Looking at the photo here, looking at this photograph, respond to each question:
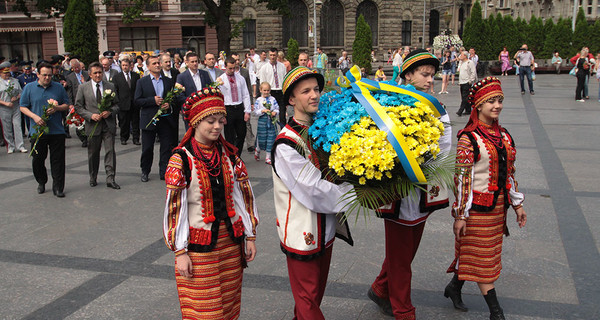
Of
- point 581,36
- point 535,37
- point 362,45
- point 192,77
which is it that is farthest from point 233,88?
point 581,36

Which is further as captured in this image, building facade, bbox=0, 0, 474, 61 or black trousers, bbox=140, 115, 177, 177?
building facade, bbox=0, 0, 474, 61

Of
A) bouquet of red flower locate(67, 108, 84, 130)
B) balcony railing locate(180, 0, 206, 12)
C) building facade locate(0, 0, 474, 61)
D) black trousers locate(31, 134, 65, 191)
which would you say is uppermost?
balcony railing locate(180, 0, 206, 12)

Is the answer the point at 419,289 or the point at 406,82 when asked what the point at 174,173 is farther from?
the point at 419,289

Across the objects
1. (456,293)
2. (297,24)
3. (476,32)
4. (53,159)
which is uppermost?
(297,24)

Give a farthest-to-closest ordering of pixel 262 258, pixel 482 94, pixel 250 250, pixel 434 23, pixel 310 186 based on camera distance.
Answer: pixel 434 23, pixel 262 258, pixel 482 94, pixel 250 250, pixel 310 186

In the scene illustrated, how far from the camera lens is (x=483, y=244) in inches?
165

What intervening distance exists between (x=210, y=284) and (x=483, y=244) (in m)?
2.09

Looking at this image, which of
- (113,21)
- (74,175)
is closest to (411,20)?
(113,21)

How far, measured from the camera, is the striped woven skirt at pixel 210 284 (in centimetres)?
341

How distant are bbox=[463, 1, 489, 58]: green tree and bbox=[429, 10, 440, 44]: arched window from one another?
17.0 meters

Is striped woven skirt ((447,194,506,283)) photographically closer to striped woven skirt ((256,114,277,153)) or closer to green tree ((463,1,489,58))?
striped woven skirt ((256,114,277,153))

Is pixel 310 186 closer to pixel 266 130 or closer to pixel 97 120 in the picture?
pixel 97 120

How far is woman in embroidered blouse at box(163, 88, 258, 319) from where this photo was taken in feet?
11.2

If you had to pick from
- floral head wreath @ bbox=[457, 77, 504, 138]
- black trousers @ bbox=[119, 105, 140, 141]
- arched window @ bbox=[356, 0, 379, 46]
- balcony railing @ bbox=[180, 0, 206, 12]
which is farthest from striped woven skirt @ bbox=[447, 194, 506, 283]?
arched window @ bbox=[356, 0, 379, 46]
